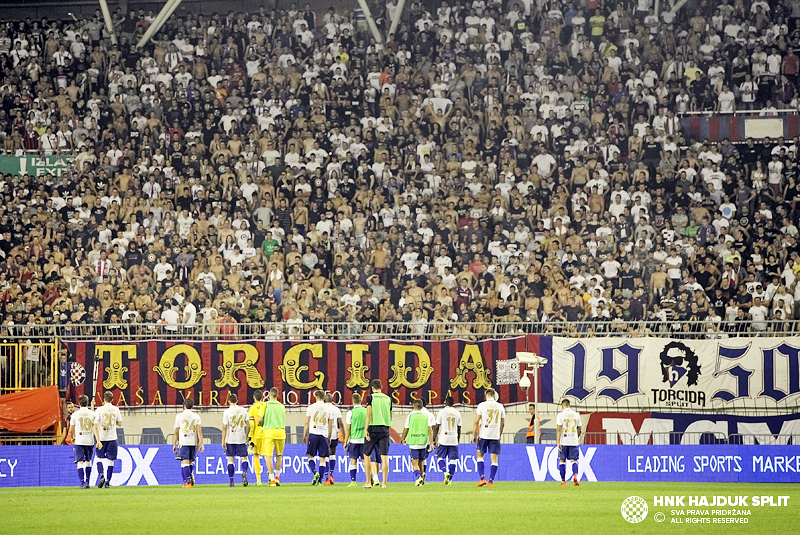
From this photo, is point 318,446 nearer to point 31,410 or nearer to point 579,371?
point 579,371

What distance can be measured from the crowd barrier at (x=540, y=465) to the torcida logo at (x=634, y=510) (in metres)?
7.36

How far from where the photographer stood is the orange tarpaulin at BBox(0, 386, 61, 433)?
88.9 feet

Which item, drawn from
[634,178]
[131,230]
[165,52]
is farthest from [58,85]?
[634,178]

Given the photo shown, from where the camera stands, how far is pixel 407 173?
110 ft

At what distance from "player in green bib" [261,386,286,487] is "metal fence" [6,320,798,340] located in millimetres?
3475

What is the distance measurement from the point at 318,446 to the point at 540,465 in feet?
17.9

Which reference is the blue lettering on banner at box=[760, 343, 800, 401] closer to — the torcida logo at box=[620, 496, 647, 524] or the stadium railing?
the torcida logo at box=[620, 496, 647, 524]

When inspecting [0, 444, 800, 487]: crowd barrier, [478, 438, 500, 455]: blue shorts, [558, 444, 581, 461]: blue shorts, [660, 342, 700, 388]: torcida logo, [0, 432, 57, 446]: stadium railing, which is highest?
[660, 342, 700, 388]: torcida logo

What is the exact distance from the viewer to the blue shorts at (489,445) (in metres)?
24.0

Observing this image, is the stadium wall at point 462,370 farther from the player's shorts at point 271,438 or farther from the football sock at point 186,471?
the football sock at point 186,471

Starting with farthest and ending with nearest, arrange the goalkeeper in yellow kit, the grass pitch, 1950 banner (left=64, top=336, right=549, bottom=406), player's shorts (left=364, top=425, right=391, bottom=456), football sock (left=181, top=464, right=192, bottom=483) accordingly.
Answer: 1950 banner (left=64, top=336, right=549, bottom=406) → the goalkeeper in yellow kit → football sock (left=181, top=464, right=192, bottom=483) → player's shorts (left=364, top=425, right=391, bottom=456) → the grass pitch

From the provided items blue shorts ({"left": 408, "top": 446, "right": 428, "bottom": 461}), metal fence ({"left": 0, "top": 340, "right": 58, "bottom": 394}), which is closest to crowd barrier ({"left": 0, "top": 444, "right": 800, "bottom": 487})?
metal fence ({"left": 0, "top": 340, "right": 58, "bottom": 394})

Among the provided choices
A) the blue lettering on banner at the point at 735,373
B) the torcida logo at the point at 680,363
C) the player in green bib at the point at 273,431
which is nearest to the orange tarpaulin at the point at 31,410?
the player in green bib at the point at 273,431

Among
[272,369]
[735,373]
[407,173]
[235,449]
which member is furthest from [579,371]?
[407,173]
